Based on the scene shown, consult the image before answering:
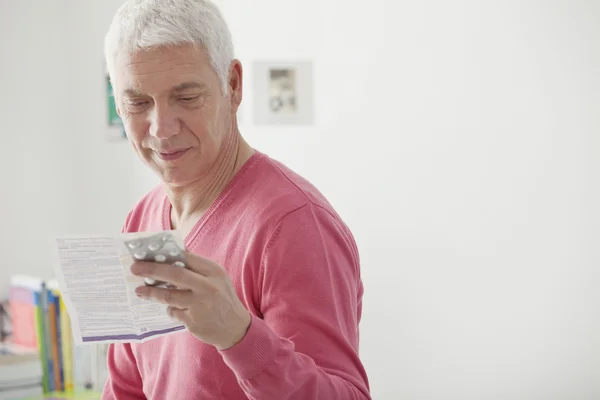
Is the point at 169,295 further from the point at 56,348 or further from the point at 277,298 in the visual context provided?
the point at 56,348

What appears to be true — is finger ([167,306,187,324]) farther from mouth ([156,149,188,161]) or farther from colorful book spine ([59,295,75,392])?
colorful book spine ([59,295,75,392])

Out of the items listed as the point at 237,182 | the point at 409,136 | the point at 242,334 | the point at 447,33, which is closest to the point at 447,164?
the point at 409,136

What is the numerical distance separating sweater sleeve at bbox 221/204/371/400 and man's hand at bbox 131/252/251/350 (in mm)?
26

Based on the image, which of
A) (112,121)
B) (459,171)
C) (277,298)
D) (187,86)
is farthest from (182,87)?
(112,121)

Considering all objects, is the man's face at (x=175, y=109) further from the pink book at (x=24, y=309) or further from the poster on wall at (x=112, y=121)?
the poster on wall at (x=112, y=121)

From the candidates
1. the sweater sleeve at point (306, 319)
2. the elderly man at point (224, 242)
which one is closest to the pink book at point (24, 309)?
the elderly man at point (224, 242)

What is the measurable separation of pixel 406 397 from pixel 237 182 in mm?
1367

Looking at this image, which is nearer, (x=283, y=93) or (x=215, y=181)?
(x=215, y=181)

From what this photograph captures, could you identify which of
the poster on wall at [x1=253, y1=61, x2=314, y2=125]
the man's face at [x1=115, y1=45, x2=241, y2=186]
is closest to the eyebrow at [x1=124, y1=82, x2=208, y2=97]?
the man's face at [x1=115, y1=45, x2=241, y2=186]

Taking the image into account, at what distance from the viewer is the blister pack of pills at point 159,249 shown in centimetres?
92

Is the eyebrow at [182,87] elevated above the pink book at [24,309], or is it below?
above

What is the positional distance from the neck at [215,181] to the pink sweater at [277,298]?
30mm

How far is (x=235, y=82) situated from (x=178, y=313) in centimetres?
47

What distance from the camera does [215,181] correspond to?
130cm
